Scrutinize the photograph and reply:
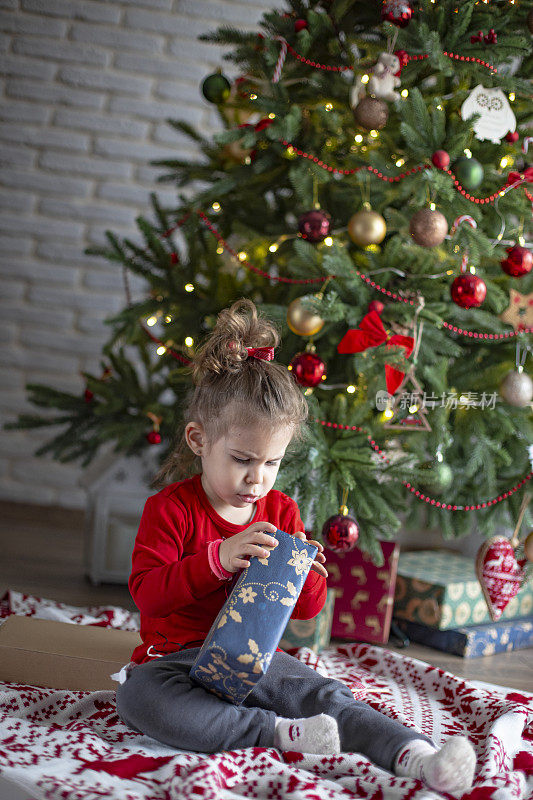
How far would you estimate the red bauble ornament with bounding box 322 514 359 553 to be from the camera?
60.3 inches

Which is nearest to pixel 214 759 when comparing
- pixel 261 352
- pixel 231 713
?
pixel 231 713

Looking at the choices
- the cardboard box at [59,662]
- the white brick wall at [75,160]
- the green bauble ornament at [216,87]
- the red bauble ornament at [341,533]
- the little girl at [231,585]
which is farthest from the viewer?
the white brick wall at [75,160]

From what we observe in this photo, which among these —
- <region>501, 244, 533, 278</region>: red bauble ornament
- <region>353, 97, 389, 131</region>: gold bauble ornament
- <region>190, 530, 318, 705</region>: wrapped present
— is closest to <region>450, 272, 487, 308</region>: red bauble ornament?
<region>501, 244, 533, 278</region>: red bauble ornament

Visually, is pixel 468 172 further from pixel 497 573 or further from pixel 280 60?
pixel 497 573

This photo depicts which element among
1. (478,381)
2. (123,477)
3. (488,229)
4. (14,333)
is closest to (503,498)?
(478,381)

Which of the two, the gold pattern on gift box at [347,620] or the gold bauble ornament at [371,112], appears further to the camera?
the gold pattern on gift box at [347,620]

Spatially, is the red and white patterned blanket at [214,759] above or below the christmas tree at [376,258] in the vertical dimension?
below

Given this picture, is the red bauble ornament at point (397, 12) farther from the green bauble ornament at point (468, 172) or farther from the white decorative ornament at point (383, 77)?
the green bauble ornament at point (468, 172)

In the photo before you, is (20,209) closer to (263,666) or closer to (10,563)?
(10,563)

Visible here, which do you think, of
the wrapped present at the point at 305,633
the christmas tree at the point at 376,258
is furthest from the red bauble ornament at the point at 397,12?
the wrapped present at the point at 305,633

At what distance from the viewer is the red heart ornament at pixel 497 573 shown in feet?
5.44

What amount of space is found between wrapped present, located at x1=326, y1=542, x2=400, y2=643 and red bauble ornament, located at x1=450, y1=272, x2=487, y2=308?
23.0 inches

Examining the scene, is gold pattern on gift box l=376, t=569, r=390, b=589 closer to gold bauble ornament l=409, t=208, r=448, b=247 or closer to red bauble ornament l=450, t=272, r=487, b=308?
red bauble ornament l=450, t=272, r=487, b=308

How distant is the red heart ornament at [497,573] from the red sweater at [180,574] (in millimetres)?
567
